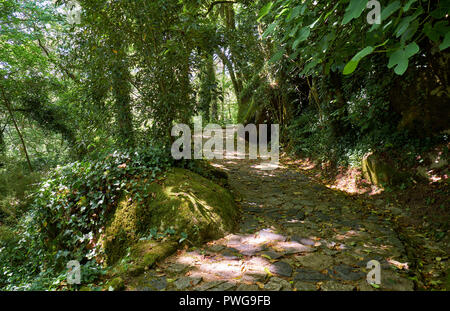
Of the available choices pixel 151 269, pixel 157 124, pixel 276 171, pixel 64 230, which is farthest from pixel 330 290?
pixel 276 171

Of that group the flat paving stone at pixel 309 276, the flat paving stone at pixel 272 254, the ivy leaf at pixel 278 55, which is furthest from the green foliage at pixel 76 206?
the ivy leaf at pixel 278 55

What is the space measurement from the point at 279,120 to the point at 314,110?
1.80 m

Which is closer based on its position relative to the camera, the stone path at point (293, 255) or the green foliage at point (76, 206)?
the stone path at point (293, 255)

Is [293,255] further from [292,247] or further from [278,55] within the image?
[278,55]

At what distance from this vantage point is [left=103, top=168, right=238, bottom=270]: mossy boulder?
10.5 ft

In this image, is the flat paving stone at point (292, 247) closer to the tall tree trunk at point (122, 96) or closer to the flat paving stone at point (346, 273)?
the flat paving stone at point (346, 273)

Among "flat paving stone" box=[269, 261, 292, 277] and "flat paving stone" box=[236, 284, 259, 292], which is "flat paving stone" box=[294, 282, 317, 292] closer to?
"flat paving stone" box=[269, 261, 292, 277]

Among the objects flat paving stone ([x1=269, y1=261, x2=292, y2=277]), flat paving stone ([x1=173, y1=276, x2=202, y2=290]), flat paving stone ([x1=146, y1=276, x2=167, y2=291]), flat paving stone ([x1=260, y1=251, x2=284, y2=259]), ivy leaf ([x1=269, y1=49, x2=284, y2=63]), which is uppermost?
ivy leaf ([x1=269, y1=49, x2=284, y2=63])

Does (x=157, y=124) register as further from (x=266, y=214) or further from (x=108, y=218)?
(x=266, y=214)

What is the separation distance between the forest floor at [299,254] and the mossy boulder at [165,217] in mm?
198

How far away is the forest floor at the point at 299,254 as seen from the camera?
7.87ft

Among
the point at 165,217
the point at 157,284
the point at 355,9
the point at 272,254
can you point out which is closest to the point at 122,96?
the point at 165,217

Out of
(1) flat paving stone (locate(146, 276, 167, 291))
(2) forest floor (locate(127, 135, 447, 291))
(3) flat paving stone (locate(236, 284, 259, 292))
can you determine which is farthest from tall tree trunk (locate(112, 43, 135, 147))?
(3) flat paving stone (locate(236, 284, 259, 292))

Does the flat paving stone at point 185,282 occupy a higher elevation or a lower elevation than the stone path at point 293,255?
lower
